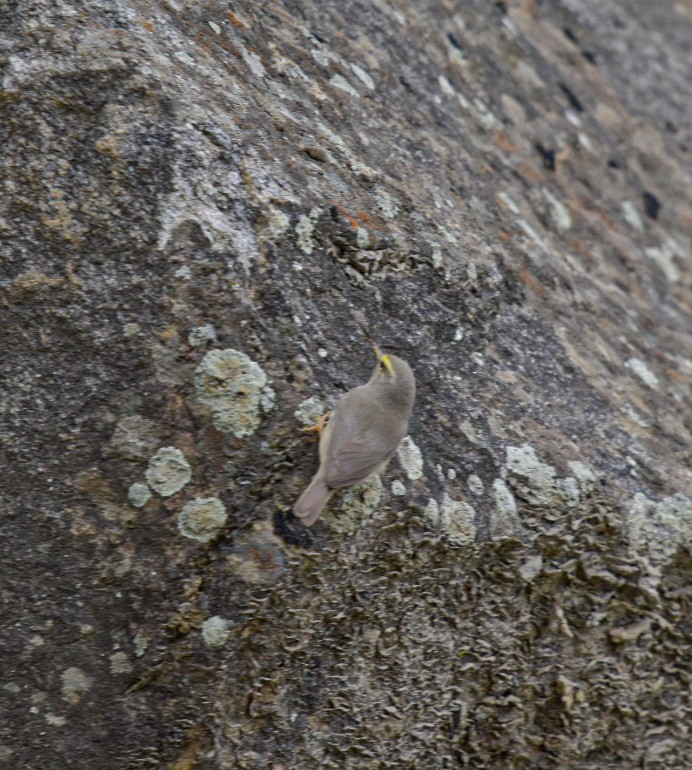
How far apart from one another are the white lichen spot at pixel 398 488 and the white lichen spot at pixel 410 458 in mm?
57

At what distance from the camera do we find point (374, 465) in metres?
3.42

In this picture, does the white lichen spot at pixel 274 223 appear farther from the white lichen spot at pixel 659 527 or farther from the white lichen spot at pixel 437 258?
the white lichen spot at pixel 659 527

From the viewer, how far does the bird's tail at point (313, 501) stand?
10.8 feet

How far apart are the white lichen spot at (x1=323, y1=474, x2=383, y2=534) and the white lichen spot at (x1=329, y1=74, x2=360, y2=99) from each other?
73.1 inches

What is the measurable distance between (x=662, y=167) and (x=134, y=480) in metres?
4.83

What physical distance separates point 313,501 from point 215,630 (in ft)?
1.83

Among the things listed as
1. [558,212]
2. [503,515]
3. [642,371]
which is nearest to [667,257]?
[558,212]

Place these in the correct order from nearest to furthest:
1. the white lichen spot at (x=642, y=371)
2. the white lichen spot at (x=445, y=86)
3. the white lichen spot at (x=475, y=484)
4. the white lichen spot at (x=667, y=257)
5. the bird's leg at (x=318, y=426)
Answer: the bird's leg at (x=318, y=426)
the white lichen spot at (x=475, y=484)
the white lichen spot at (x=642, y=371)
the white lichen spot at (x=445, y=86)
the white lichen spot at (x=667, y=257)

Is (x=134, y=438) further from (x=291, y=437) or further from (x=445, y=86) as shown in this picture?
(x=445, y=86)

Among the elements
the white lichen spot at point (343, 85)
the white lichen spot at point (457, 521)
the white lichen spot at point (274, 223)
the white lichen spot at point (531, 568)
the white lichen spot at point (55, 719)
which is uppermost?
the white lichen spot at point (343, 85)

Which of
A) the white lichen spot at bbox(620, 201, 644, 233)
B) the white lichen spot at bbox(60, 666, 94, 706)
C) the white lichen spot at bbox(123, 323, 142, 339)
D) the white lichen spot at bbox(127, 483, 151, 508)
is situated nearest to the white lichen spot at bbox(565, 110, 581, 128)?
the white lichen spot at bbox(620, 201, 644, 233)

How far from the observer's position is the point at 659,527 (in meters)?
4.09

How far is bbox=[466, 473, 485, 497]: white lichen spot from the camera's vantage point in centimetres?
374

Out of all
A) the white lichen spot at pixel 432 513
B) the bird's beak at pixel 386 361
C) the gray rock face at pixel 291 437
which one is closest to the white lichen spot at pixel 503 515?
the gray rock face at pixel 291 437
